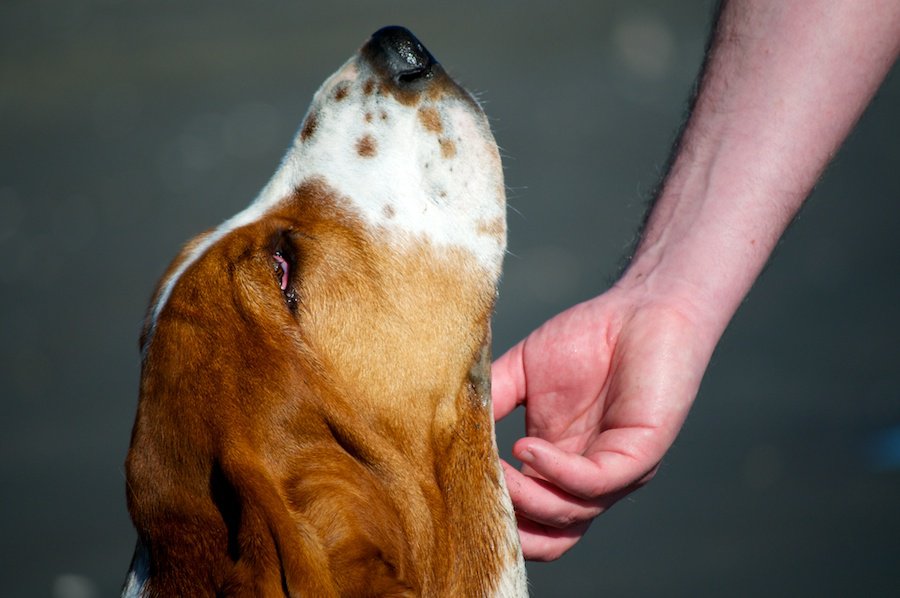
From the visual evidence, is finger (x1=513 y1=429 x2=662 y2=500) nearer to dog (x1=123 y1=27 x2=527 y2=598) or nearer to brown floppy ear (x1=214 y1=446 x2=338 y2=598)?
dog (x1=123 y1=27 x2=527 y2=598)

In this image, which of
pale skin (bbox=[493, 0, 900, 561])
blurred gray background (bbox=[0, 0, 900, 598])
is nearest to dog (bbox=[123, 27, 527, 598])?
pale skin (bbox=[493, 0, 900, 561])

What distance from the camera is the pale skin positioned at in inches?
135

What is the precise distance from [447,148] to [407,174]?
0.50 ft

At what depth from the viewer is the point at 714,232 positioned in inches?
143

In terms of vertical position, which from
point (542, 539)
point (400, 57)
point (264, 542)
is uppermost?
point (400, 57)

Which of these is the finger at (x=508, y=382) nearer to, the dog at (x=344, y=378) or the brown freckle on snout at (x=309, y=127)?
the dog at (x=344, y=378)

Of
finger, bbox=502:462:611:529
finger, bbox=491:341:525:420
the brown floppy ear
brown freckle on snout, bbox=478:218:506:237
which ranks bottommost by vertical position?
the brown floppy ear

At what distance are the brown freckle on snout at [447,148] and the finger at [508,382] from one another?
2.59 feet

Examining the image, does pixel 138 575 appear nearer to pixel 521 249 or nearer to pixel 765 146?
pixel 765 146

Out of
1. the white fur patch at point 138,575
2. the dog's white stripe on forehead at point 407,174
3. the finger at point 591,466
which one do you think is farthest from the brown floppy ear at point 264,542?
the finger at point 591,466

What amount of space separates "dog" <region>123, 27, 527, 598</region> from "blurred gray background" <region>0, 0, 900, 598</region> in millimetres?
2155

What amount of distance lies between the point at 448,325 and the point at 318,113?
0.92 m

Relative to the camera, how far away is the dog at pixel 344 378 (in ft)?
9.02

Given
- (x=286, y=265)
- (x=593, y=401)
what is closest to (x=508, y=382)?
(x=593, y=401)
